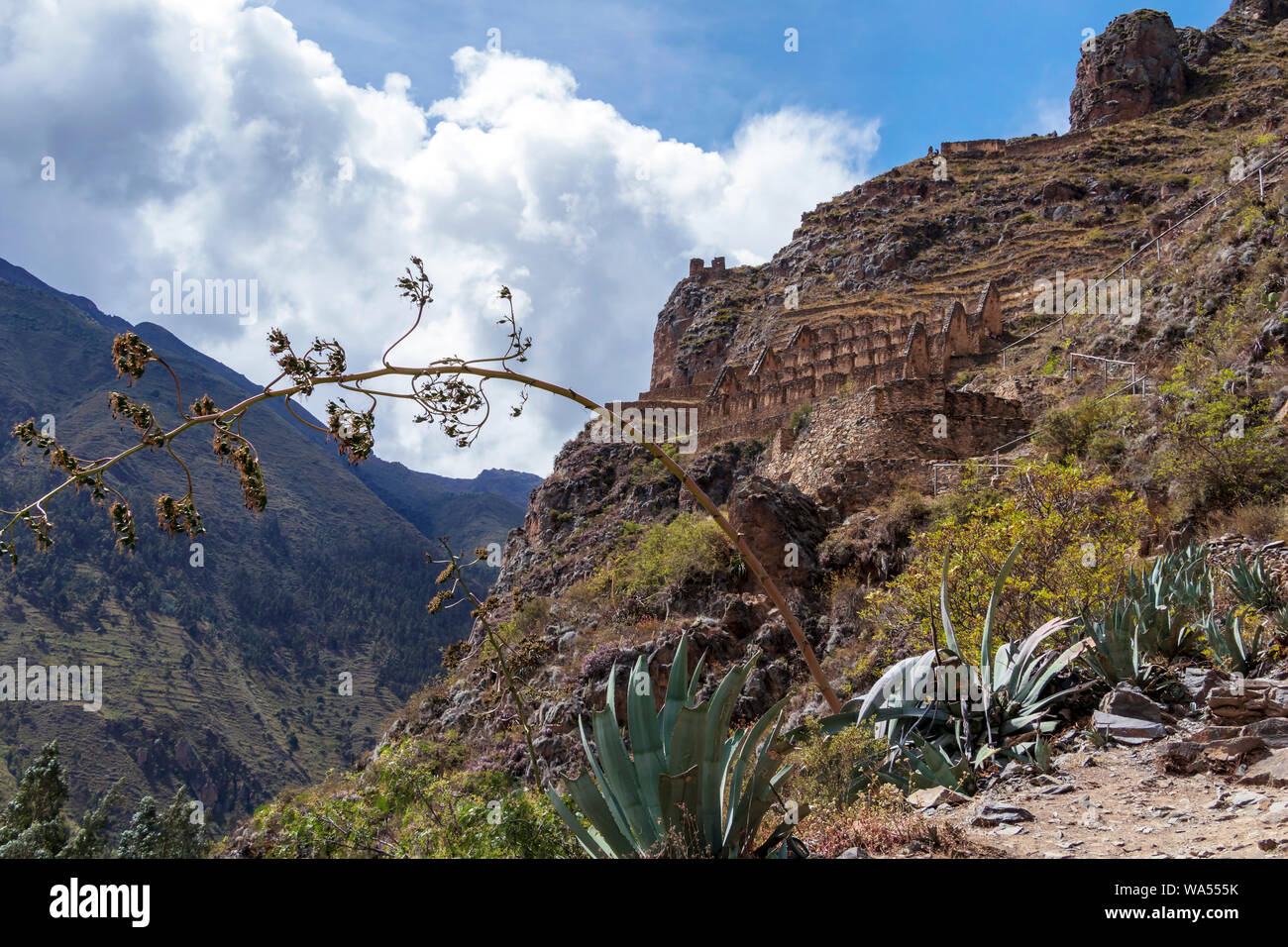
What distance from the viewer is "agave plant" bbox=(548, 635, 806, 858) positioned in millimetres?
3730

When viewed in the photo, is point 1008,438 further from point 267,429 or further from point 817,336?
point 267,429

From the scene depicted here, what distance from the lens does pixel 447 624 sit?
9681 centimetres

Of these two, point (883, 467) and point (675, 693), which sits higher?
point (883, 467)

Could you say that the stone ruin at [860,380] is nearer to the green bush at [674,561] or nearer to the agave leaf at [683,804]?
the green bush at [674,561]

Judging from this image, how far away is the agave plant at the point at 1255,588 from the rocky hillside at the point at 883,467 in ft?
7.69

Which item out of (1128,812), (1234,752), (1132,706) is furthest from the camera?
(1132,706)

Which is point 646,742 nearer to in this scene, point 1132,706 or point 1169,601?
point 1132,706

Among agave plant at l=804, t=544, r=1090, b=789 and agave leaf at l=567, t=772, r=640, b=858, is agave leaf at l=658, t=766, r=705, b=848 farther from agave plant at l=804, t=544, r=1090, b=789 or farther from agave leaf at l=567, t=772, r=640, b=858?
agave plant at l=804, t=544, r=1090, b=789

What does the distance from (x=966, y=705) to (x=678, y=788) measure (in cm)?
316

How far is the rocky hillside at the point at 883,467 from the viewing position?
44.7 ft

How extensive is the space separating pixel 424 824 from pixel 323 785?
17.1m

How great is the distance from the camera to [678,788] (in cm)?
371

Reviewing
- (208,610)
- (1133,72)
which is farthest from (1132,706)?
(208,610)
